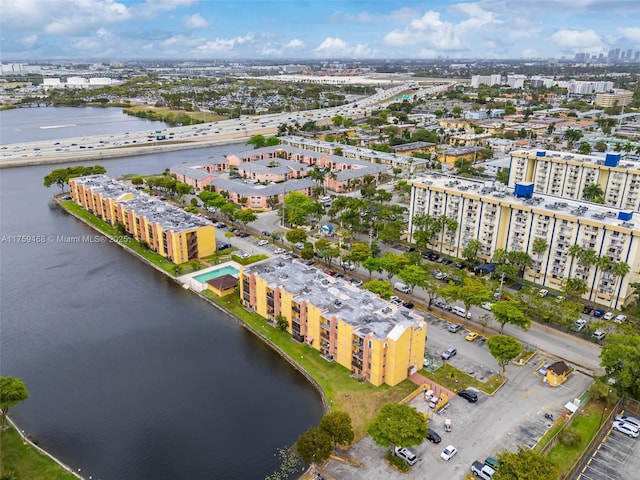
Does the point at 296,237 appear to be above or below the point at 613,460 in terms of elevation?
above

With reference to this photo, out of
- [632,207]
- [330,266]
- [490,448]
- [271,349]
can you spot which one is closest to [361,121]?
[632,207]

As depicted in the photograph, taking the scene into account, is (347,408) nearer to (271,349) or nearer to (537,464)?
(271,349)

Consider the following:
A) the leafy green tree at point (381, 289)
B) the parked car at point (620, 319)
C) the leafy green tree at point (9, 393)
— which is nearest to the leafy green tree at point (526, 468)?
the leafy green tree at point (381, 289)

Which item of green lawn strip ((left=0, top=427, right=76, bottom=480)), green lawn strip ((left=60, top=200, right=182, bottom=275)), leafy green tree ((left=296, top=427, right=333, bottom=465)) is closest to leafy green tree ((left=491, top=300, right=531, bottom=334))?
leafy green tree ((left=296, top=427, right=333, bottom=465))

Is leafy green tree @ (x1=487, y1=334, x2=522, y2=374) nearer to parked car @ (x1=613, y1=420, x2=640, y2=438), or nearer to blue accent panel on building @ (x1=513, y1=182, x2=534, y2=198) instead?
parked car @ (x1=613, y1=420, x2=640, y2=438)

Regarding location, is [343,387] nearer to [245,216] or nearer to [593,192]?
[245,216]

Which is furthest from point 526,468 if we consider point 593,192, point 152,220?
point 593,192
